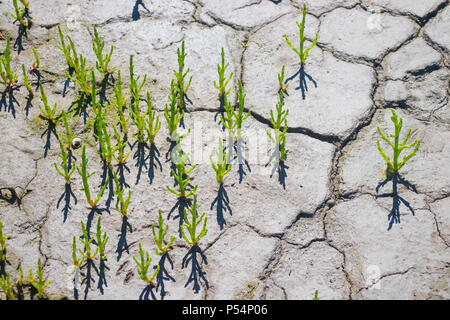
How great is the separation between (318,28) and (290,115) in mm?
888

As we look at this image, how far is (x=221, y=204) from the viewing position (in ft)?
9.22

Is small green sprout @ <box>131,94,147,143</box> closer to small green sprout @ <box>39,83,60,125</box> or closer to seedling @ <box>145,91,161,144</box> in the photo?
seedling @ <box>145,91,161,144</box>

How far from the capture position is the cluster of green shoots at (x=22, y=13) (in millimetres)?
3604

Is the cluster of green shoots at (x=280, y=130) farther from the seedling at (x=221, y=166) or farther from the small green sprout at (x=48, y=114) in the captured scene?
the small green sprout at (x=48, y=114)

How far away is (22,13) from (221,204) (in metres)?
2.26

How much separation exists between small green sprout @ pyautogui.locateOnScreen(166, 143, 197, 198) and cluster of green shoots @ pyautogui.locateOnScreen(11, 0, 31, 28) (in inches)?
66.6

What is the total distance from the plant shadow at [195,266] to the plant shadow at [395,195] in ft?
3.49

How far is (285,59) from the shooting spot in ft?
11.5

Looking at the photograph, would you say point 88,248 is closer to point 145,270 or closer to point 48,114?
point 145,270

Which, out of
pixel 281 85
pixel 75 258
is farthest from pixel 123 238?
pixel 281 85

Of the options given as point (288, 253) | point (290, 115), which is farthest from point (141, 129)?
Answer: point (288, 253)

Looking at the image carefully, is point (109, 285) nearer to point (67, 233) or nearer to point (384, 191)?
point (67, 233)

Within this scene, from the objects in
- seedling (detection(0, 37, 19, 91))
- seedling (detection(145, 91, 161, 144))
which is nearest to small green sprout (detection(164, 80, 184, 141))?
seedling (detection(145, 91, 161, 144))

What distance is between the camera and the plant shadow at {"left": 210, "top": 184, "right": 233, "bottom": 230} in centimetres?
274
